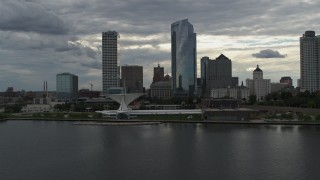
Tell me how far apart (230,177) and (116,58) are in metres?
65.9

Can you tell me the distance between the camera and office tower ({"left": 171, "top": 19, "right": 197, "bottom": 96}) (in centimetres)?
7581

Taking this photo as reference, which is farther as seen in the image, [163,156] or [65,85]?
[65,85]

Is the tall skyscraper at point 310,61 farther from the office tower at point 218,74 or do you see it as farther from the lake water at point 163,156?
the lake water at point 163,156

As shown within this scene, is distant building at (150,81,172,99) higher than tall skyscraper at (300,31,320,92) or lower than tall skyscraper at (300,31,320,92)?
lower

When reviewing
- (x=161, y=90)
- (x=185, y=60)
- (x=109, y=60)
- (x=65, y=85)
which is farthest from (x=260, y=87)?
(x=65, y=85)

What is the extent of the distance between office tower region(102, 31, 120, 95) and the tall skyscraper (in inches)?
1254

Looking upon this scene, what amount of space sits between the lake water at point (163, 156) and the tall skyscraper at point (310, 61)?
48.4 metres

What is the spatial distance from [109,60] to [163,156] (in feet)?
205

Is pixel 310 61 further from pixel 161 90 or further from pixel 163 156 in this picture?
pixel 163 156

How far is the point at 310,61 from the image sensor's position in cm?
6719

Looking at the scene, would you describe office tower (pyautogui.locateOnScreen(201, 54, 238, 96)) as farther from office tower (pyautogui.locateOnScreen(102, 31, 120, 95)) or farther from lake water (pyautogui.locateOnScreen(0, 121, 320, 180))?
lake water (pyautogui.locateOnScreen(0, 121, 320, 180))

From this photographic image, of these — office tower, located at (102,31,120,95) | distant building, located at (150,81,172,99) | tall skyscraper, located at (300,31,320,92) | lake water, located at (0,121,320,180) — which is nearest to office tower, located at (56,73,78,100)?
office tower, located at (102,31,120,95)

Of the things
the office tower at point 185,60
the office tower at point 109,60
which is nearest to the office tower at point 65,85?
the office tower at point 109,60

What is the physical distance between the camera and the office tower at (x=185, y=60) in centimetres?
7581
